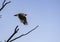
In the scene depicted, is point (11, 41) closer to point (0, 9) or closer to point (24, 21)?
point (24, 21)

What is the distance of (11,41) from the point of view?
9.07 ft

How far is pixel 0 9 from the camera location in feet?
14.7

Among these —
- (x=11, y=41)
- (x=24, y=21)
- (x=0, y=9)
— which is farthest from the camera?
(x=0, y=9)

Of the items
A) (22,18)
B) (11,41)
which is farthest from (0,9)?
(11,41)

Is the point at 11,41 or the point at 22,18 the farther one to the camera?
the point at 22,18

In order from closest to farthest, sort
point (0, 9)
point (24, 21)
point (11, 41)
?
point (11, 41), point (24, 21), point (0, 9)

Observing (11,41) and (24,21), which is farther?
(24,21)

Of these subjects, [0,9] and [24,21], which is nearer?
[24,21]

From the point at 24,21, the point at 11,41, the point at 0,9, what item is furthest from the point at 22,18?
the point at 11,41

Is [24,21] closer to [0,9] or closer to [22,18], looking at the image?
[22,18]

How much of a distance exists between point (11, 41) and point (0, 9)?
1987 mm

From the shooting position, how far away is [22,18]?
421cm

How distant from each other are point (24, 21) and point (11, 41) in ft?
4.69

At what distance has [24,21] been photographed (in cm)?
412
